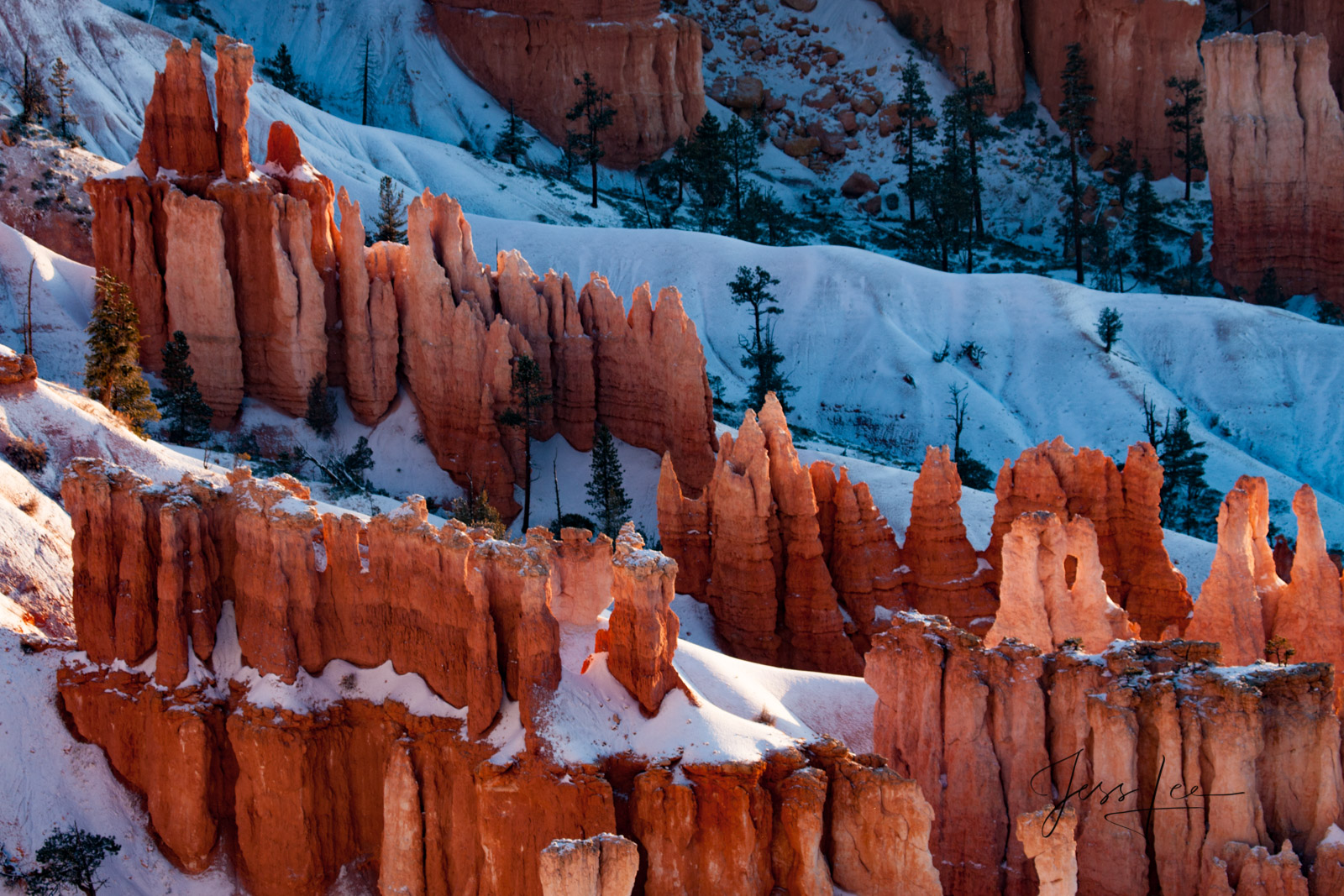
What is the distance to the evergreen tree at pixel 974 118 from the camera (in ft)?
280

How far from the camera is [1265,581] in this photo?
29.7 metres

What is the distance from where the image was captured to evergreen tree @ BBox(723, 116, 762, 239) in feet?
265

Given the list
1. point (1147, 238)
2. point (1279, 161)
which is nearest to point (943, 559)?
point (1147, 238)

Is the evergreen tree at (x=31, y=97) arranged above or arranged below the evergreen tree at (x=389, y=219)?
above

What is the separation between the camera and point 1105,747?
70.8ft

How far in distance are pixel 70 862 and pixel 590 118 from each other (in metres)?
73.4

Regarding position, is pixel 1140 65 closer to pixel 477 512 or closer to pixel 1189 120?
pixel 1189 120

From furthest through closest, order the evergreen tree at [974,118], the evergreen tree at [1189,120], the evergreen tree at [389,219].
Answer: the evergreen tree at [1189,120], the evergreen tree at [974,118], the evergreen tree at [389,219]

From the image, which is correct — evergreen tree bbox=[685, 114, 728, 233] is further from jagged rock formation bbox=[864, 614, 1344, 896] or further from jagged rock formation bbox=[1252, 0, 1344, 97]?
jagged rock formation bbox=[864, 614, 1344, 896]

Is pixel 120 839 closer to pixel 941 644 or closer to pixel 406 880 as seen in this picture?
pixel 406 880

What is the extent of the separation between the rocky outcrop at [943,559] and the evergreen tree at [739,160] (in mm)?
42866
